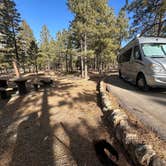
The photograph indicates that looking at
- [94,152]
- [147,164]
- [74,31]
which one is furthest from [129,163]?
[74,31]

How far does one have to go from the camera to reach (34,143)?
3732 millimetres

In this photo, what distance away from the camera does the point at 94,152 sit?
3.20m

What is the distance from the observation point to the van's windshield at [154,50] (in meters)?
6.70

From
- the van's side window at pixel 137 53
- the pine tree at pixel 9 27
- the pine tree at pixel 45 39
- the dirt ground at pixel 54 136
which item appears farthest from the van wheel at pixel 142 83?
the pine tree at pixel 45 39

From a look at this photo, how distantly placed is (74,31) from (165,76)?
49.2 ft

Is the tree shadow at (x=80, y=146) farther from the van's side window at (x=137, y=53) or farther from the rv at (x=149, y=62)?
the van's side window at (x=137, y=53)

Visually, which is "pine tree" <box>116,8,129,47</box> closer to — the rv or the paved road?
the rv

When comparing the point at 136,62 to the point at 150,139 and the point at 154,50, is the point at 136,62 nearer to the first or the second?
the point at 154,50

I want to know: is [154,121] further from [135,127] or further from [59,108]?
[59,108]

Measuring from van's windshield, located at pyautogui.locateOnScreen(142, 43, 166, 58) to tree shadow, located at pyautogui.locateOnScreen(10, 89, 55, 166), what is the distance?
16.5ft

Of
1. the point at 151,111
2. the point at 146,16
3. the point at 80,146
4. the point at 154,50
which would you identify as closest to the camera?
the point at 80,146

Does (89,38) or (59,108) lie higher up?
(89,38)

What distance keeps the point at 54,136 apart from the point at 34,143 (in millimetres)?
498

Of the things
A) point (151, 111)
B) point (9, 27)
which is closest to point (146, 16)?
point (151, 111)
